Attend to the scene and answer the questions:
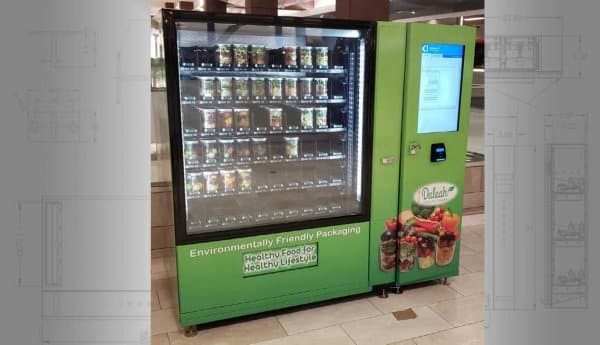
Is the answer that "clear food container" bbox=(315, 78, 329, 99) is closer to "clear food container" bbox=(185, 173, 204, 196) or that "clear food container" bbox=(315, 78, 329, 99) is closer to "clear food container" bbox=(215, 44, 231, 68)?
"clear food container" bbox=(215, 44, 231, 68)

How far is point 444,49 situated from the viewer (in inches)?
130

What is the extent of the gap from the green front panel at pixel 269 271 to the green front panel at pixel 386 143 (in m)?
0.10

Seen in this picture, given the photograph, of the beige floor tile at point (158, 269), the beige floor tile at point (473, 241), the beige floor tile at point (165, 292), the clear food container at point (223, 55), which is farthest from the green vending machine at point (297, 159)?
the beige floor tile at point (473, 241)

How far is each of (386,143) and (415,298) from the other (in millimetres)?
1071

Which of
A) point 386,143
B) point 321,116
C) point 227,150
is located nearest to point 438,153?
point 386,143

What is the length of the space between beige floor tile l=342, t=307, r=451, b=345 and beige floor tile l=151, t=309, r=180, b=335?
3.35ft

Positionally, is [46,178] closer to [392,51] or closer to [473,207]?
[392,51]

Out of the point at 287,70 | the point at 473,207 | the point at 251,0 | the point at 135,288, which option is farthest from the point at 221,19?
the point at 473,207

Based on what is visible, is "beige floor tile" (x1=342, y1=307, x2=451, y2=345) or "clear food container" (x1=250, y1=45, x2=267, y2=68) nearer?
"beige floor tile" (x1=342, y1=307, x2=451, y2=345)

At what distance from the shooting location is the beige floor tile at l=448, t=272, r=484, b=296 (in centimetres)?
352

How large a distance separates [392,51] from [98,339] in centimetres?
230

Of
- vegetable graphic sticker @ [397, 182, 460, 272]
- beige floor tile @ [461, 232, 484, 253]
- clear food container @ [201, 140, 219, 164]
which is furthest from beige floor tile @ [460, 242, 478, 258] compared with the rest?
clear food container @ [201, 140, 219, 164]

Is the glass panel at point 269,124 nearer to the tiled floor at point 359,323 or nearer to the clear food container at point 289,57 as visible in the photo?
the clear food container at point 289,57

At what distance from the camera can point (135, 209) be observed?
5.63 feet
